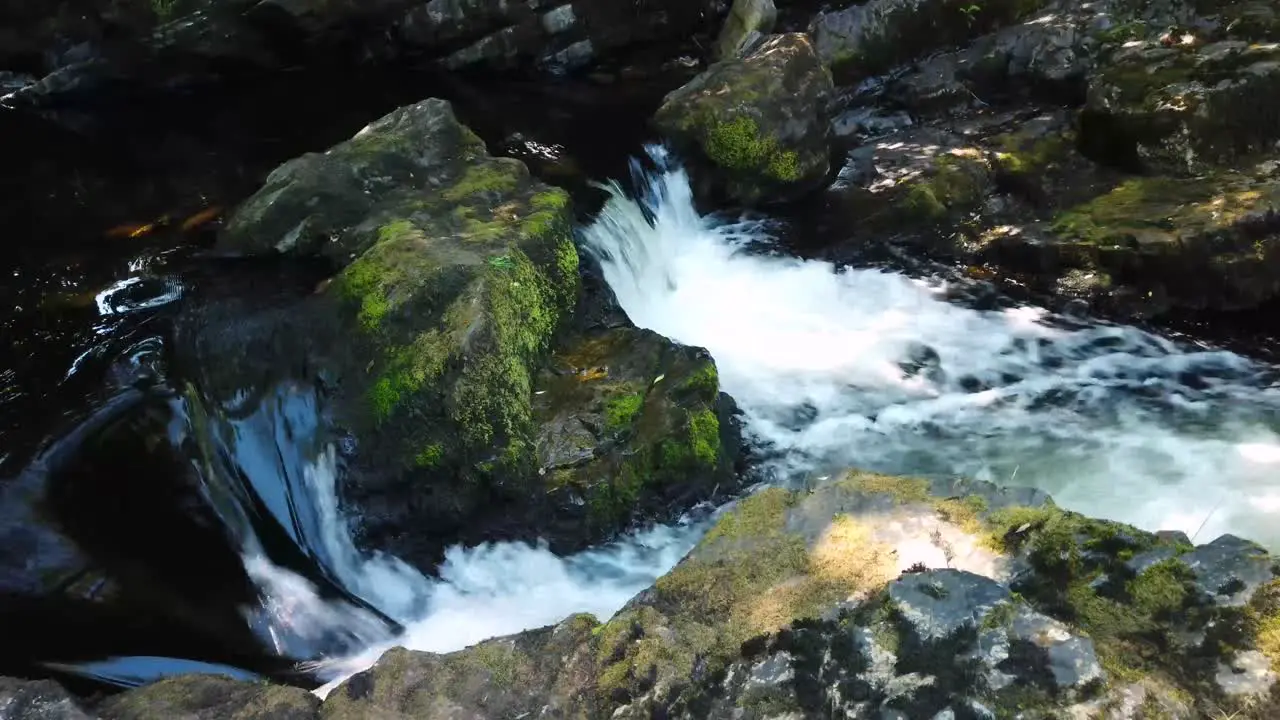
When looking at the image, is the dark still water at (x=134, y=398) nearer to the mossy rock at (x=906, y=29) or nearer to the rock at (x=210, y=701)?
the rock at (x=210, y=701)

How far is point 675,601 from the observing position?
289 cm

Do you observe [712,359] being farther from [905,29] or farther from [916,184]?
[905,29]

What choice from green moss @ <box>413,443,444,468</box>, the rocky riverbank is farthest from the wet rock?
green moss @ <box>413,443,444,468</box>

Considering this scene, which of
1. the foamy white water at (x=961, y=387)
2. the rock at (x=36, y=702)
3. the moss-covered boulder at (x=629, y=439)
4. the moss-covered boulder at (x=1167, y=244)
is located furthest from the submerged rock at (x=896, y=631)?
the moss-covered boulder at (x=1167, y=244)

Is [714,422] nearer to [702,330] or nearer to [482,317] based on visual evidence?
[482,317]

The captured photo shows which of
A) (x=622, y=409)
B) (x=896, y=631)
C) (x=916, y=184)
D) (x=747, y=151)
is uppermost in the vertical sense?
(x=747, y=151)

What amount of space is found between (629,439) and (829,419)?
5.90 ft

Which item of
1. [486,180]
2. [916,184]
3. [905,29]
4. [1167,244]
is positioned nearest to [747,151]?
[916,184]

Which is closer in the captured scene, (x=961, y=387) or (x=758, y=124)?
(x=961, y=387)

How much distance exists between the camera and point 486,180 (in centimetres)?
634

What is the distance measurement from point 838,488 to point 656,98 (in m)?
8.52

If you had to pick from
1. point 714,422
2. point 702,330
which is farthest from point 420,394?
point 702,330

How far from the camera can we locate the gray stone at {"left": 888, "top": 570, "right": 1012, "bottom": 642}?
7.87ft

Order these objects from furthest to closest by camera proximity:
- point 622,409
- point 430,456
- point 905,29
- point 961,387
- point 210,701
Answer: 1. point 905,29
2. point 961,387
3. point 622,409
4. point 430,456
5. point 210,701
